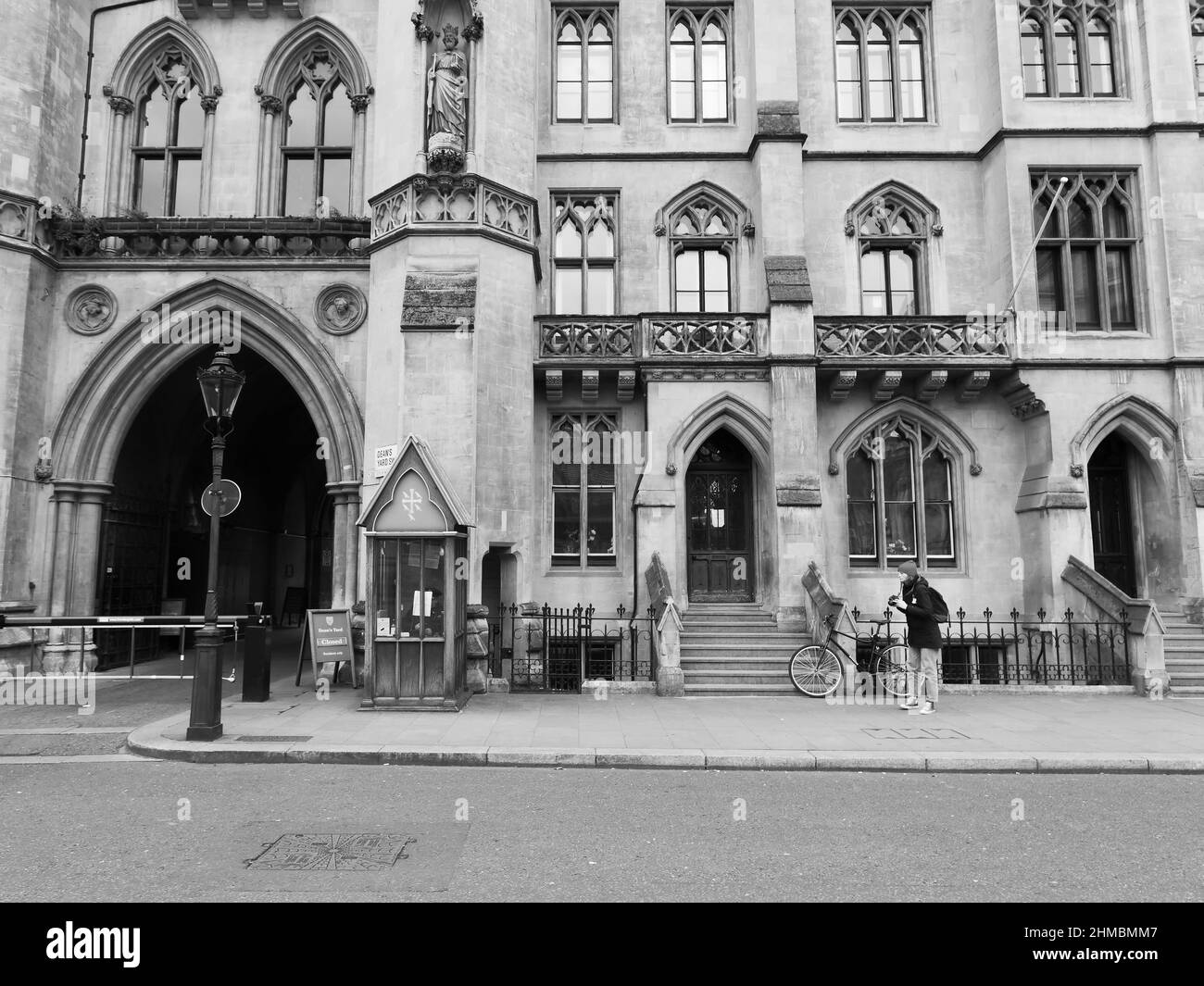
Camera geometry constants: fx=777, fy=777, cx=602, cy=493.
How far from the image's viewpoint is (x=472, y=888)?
4418 mm

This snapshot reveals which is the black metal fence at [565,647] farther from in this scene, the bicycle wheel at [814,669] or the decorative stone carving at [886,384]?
the decorative stone carving at [886,384]

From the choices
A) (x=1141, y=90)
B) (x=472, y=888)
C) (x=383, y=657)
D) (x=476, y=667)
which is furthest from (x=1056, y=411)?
(x=472, y=888)

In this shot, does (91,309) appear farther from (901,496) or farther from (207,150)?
(901,496)

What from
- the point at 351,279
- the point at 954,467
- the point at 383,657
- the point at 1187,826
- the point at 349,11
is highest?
the point at 349,11

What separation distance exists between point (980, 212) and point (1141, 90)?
3543mm

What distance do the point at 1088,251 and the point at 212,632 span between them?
16404 millimetres

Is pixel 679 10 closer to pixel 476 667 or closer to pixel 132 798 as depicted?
pixel 476 667

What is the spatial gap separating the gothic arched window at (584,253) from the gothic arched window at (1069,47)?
28.5 feet

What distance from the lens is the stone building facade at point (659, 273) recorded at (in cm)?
1338

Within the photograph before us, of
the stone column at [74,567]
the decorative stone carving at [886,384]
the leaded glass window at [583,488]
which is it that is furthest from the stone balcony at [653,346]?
the stone column at [74,567]

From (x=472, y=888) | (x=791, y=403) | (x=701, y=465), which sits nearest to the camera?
(x=472, y=888)

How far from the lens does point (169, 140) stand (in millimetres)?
15367

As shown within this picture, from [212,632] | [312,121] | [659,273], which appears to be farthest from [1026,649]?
[312,121]

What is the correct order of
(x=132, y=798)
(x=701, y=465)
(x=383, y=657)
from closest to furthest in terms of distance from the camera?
(x=132, y=798) < (x=383, y=657) < (x=701, y=465)
